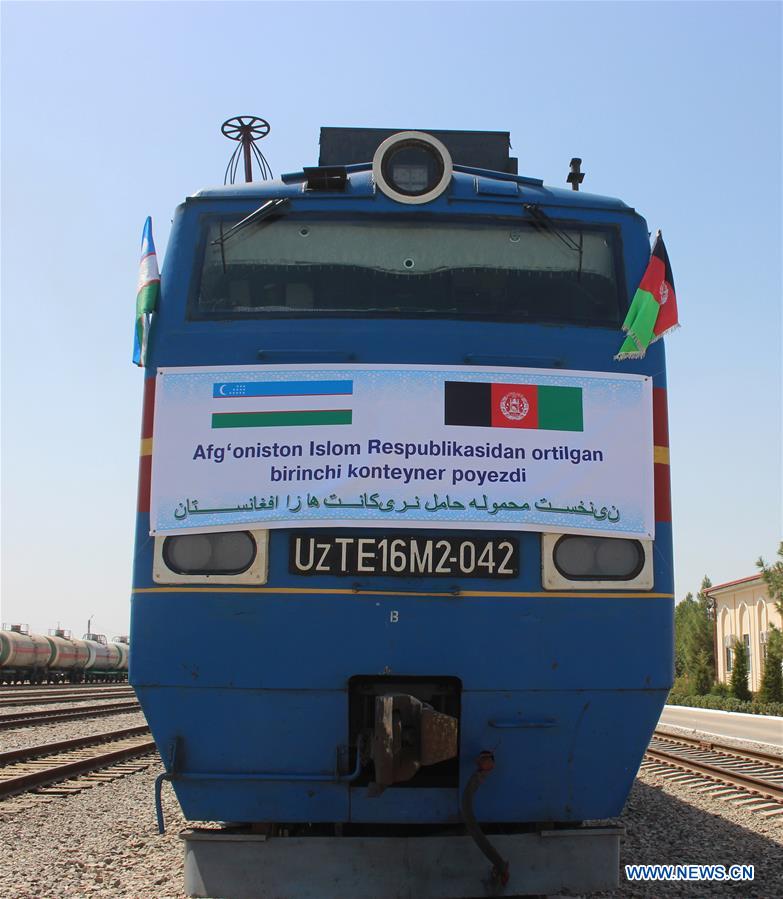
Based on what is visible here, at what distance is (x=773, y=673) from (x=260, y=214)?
109 ft

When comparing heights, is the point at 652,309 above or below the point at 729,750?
above

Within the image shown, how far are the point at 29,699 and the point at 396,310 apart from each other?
1010 inches

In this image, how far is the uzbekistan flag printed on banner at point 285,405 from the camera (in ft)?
14.6

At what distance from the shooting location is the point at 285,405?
4453mm

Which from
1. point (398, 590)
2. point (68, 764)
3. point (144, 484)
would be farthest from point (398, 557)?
point (68, 764)

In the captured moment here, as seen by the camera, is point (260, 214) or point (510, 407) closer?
point (510, 407)

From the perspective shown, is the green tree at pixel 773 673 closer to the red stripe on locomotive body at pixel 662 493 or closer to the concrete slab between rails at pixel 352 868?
the red stripe on locomotive body at pixel 662 493

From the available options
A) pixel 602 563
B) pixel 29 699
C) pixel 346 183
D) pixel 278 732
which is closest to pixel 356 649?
pixel 278 732

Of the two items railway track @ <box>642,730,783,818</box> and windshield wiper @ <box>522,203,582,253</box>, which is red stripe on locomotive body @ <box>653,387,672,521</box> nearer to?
windshield wiper @ <box>522,203,582,253</box>

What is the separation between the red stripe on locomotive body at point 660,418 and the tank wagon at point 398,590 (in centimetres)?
1

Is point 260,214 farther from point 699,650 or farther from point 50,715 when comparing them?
point 699,650

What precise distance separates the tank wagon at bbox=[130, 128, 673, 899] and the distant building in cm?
4125

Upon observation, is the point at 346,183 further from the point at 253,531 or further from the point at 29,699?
the point at 29,699

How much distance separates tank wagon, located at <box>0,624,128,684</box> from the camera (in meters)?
40.7
